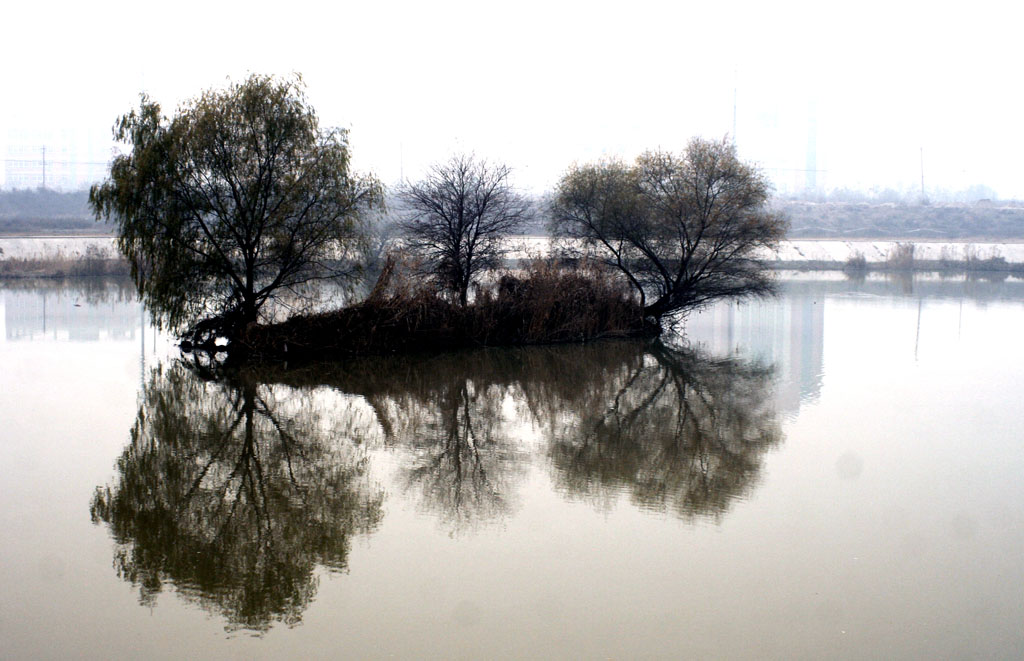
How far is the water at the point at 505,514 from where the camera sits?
21.6 feet

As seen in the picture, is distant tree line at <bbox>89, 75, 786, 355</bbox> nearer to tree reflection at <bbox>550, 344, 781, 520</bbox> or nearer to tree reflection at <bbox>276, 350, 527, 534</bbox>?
tree reflection at <bbox>276, 350, 527, 534</bbox>

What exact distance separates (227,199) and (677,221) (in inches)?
448

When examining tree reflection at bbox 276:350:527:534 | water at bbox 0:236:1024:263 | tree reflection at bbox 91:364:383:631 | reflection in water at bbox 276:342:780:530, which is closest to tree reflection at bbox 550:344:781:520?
reflection in water at bbox 276:342:780:530

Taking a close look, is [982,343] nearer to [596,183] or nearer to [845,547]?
[596,183]

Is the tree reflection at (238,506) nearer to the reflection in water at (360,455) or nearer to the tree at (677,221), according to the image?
the reflection in water at (360,455)

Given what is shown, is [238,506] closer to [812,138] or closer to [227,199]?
[227,199]

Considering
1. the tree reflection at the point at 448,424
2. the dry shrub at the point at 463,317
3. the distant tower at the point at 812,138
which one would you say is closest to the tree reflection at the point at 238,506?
the tree reflection at the point at 448,424

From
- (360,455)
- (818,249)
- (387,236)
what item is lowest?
(360,455)

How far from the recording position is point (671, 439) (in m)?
12.4

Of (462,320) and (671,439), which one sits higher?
(462,320)

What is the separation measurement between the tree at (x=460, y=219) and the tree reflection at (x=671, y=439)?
20.5 ft

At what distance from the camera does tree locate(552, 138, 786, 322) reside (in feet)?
79.5

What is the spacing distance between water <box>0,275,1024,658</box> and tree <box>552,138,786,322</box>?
713 centimetres

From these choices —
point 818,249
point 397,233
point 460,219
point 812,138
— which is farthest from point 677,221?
point 812,138
